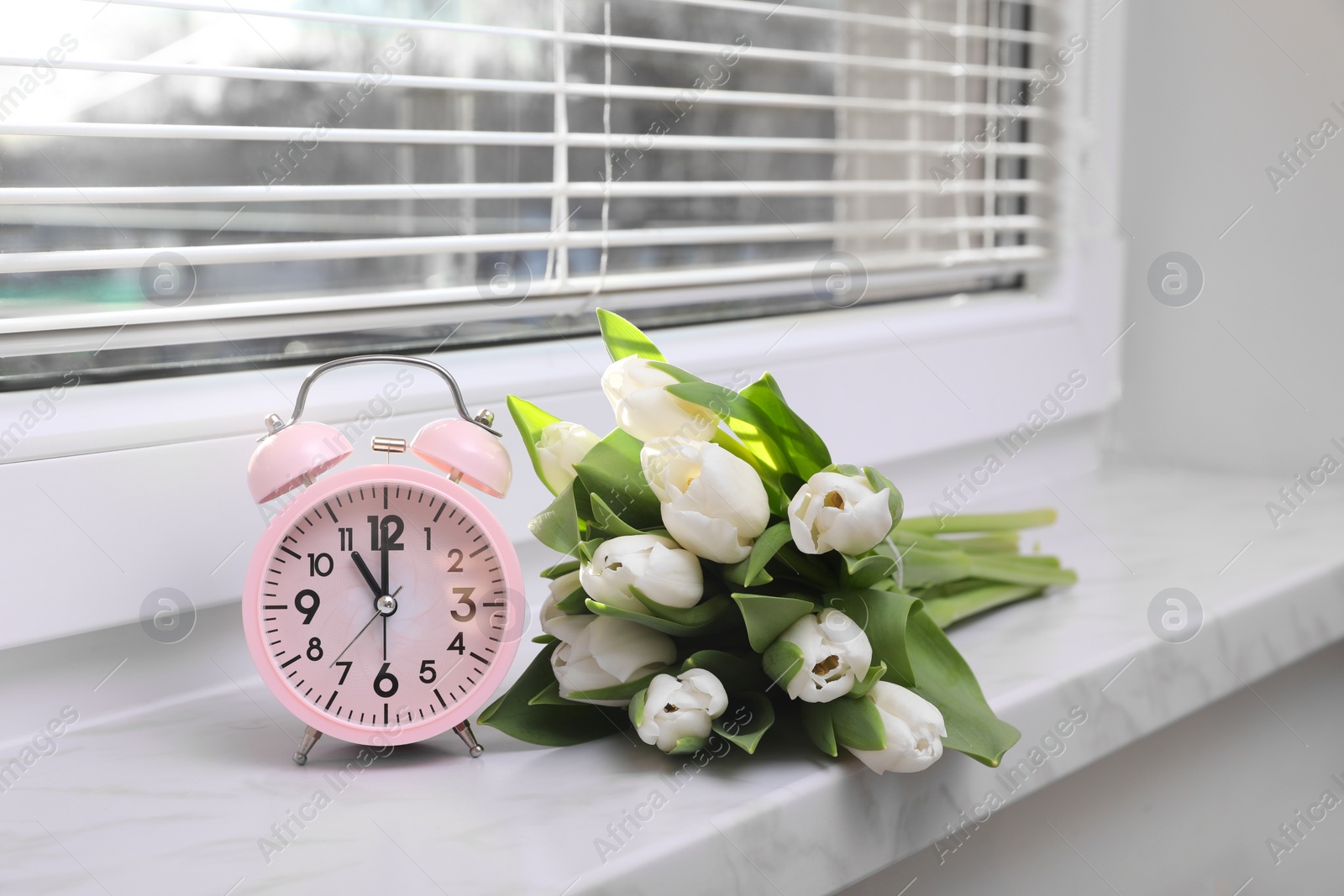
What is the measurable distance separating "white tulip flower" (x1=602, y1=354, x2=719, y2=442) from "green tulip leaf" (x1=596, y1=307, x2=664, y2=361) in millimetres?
32

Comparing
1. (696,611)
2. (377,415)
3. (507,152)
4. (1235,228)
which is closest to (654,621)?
(696,611)

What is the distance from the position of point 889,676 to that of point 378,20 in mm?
526

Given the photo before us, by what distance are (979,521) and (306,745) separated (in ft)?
1.91

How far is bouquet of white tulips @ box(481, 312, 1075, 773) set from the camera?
56 cm

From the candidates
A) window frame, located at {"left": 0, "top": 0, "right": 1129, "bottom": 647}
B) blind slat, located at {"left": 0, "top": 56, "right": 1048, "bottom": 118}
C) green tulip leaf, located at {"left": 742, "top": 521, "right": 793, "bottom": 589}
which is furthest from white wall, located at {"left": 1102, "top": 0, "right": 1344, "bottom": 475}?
green tulip leaf, located at {"left": 742, "top": 521, "right": 793, "bottom": 589}

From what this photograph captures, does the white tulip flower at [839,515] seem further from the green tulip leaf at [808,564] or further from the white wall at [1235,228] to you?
the white wall at [1235,228]

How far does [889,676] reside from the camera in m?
0.60

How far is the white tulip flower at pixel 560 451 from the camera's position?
2.05ft

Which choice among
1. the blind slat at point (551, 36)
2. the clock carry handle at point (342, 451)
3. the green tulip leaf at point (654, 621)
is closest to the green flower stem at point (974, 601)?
the green tulip leaf at point (654, 621)

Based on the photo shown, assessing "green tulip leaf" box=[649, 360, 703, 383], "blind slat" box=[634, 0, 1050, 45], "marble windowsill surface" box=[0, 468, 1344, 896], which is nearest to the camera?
"marble windowsill surface" box=[0, 468, 1344, 896]

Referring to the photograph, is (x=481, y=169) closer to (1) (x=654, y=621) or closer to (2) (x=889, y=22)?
(2) (x=889, y=22)

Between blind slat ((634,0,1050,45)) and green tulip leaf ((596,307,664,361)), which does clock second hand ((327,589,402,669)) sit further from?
blind slat ((634,0,1050,45))

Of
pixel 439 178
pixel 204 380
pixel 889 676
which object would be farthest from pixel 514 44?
pixel 889 676

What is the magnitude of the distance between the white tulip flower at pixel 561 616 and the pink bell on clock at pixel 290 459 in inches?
5.4
